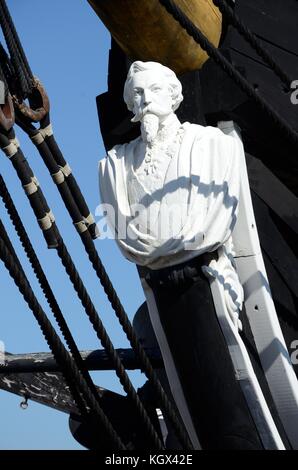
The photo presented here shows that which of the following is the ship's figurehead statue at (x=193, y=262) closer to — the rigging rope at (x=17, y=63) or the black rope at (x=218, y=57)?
the black rope at (x=218, y=57)

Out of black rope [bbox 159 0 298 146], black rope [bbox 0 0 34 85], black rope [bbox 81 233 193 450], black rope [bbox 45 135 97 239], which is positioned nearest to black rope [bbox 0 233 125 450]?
black rope [bbox 81 233 193 450]

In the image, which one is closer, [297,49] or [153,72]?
[153,72]

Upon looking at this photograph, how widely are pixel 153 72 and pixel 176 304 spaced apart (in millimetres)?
1041

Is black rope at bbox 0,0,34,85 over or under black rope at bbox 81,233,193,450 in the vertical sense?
over

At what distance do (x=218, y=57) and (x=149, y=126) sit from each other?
66cm

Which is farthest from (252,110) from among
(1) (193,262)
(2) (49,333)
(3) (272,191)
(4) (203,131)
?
(2) (49,333)

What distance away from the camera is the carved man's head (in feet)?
24.9

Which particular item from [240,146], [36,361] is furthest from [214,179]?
[36,361]

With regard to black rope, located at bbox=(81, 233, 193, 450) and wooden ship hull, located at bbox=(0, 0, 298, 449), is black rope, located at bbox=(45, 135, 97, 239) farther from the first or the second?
wooden ship hull, located at bbox=(0, 0, 298, 449)

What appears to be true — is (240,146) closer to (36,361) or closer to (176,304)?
(176,304)

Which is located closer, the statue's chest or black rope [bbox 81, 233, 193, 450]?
black rope [bbox 81, 233, 193, 450]

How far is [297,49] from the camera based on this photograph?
27.7ft

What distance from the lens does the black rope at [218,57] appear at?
22.8ft

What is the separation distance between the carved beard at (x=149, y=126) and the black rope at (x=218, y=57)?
1.93 feet
